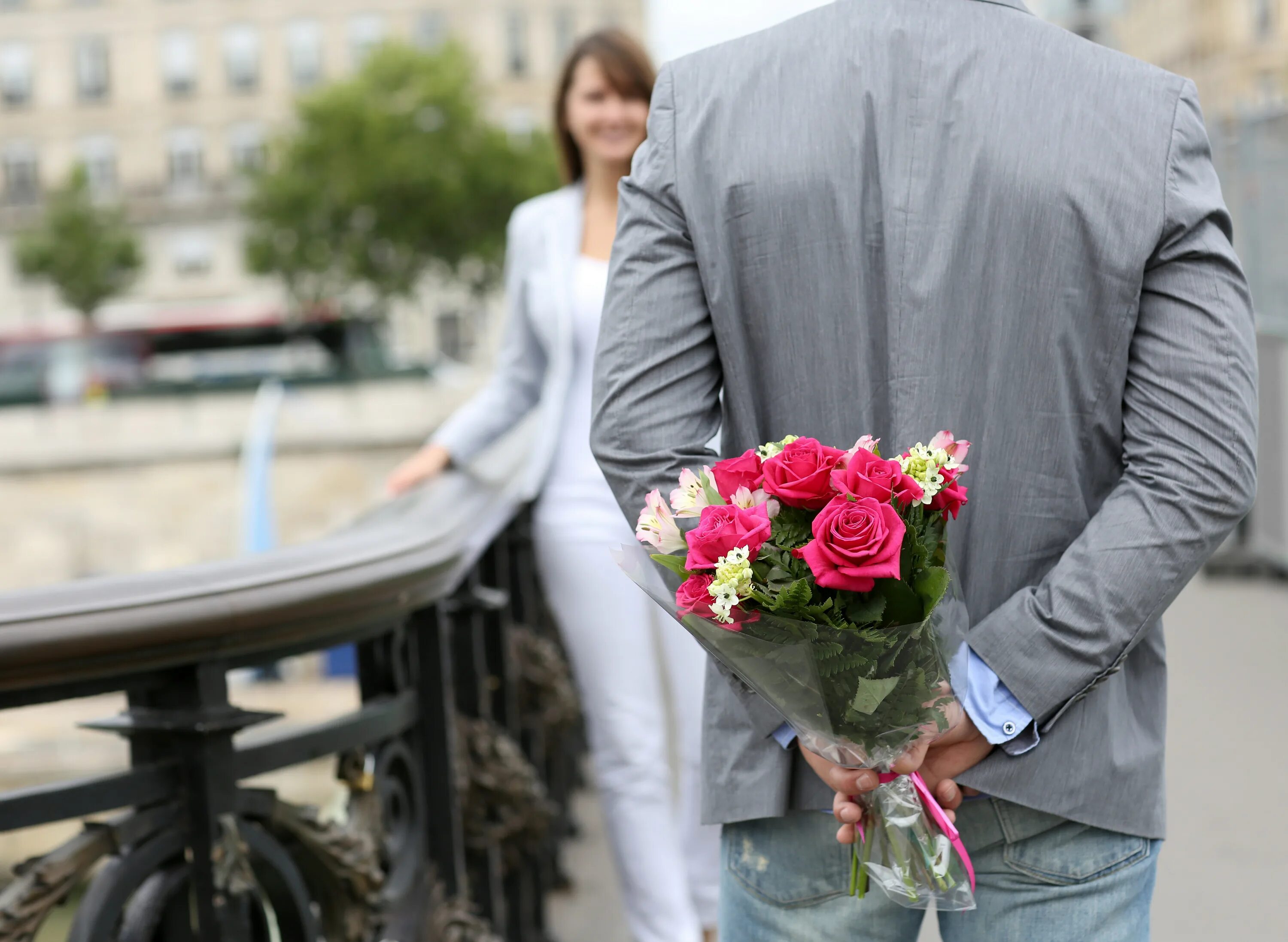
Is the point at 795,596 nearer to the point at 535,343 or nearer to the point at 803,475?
the point at 803,475

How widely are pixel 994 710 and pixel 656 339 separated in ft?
1.73

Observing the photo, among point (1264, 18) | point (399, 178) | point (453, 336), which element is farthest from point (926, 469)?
point (453, 336)

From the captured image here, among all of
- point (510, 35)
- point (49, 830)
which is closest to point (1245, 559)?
point (49, 830)

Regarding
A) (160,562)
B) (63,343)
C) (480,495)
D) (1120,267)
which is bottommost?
(160,562)

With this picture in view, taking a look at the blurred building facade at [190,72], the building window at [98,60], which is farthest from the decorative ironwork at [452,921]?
the building window at [98,60]

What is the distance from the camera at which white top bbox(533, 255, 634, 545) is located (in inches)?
131

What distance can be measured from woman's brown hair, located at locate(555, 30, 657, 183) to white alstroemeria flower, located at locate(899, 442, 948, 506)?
228 cm

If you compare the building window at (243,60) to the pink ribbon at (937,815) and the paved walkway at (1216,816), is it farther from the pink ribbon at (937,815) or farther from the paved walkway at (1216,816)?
the pink ribbon at (937,815)

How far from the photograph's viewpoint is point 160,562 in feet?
101

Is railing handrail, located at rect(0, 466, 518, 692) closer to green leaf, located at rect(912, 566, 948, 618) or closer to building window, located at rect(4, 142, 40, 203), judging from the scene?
green leaf, located at rect(912, 566, 948, 618)

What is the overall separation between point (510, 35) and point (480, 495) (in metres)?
60.3

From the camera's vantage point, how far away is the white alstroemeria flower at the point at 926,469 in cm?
145

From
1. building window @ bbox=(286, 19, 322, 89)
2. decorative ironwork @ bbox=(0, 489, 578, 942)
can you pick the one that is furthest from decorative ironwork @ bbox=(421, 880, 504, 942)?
building window @ bbox=(286, 19, 322, 89)

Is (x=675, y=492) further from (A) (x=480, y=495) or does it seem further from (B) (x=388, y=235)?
(B) (x=388, y=235)
